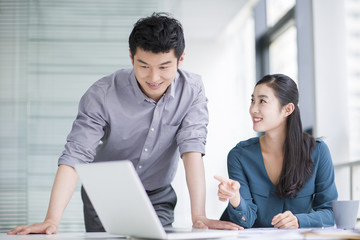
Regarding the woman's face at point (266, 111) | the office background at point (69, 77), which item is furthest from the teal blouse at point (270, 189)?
the office background at point (69, 77)

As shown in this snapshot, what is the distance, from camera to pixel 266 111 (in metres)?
2.21

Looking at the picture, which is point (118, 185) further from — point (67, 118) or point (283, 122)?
point (67, 118)

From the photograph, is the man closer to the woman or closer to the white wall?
the woman

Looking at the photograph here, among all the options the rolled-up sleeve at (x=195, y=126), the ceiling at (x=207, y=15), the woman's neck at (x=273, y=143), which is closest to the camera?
the rolled-up sleeve at (x=195, y=126)

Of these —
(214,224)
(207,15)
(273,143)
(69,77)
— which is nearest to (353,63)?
(273,143)

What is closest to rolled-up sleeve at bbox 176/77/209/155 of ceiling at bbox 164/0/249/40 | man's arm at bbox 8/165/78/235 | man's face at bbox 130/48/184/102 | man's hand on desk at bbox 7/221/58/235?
man's face at bbox 130/48/184/102

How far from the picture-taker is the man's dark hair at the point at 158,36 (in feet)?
5.63

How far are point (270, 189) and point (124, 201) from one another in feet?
3.37

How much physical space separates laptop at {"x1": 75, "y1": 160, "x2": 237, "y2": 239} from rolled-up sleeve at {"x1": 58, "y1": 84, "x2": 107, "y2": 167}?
498mm

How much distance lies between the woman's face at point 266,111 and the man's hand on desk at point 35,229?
3.32 feet

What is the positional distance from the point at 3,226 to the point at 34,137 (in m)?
0.63

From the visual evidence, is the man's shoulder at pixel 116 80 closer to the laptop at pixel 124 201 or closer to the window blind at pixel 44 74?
the laptop at pixel 124 201

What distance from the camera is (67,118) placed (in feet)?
11.6

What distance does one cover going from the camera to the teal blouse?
2.01 m
